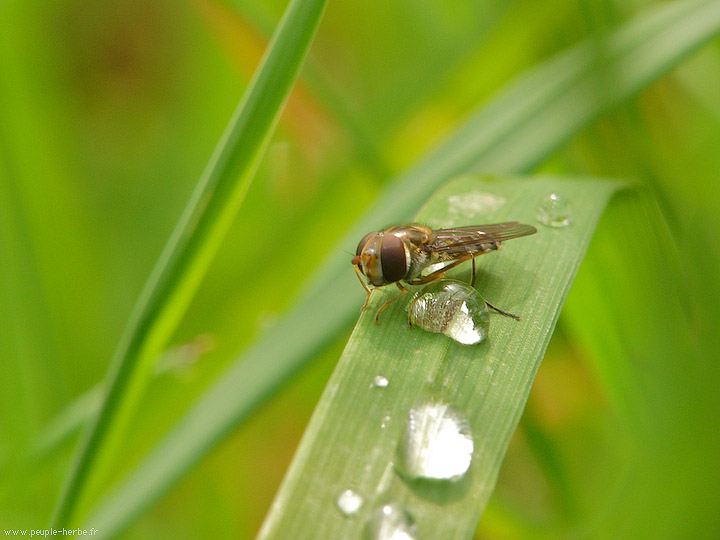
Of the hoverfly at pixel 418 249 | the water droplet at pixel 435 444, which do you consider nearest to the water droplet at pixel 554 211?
the hoverfly at pixel 418 249

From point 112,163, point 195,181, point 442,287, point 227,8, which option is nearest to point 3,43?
point 112,163

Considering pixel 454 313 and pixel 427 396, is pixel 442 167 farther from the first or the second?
pixel 427 396

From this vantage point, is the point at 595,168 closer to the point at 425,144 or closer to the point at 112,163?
the point at 425,144

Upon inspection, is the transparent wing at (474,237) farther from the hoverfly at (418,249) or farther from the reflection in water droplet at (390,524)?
the reflection in water droplet at (390,524)

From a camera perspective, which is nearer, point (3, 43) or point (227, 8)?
point (227, 8)

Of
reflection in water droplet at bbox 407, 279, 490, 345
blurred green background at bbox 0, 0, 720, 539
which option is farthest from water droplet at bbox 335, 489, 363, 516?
blurred green background at bbox 0, 0, 720, 539

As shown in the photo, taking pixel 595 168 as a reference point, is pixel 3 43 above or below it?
below

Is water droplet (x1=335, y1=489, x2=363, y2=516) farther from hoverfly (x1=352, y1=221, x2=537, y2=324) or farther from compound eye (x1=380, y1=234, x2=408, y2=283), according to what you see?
compound eye (x1=380, y1=234, x2=408, y2=283)
